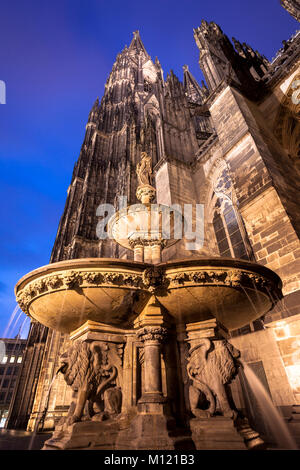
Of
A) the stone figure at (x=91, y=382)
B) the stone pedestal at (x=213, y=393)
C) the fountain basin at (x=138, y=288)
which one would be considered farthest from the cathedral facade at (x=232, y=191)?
the fountain basin at (x=138, y=288)

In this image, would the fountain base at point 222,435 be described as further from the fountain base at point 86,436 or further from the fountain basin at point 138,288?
the fountain basin at point 138,288

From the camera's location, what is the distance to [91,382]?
2.70 metres

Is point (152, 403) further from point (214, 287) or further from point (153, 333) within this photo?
point (214, 287)

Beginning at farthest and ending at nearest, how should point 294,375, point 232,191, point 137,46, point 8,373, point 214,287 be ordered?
point 137,46, point 8,373, point 232,191, point 294,375, point 214,287

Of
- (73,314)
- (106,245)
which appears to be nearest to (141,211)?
(73,314)

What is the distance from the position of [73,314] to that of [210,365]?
1.65 meters

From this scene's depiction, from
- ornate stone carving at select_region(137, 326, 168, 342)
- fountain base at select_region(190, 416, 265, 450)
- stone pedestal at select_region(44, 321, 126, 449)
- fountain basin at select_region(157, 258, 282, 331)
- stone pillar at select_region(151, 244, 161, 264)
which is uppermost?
stone pillar at select_region(151, 244, 161, 264)

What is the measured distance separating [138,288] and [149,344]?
627 millimetres

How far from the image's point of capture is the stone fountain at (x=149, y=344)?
2.41 metres

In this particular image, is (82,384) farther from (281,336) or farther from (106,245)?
(106,245)

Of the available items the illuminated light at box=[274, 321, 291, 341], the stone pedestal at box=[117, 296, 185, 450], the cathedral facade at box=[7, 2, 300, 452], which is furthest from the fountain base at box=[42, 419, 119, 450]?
the illuminated light at box=[274, 321, 291, 341]

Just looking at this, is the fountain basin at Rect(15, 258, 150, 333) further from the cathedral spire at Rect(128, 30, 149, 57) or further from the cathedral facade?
the cathedral spire at Rect(128, 30, 149, 57)

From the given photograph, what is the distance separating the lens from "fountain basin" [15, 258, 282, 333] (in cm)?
271

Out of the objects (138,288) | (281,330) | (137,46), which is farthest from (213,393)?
(137,46)
